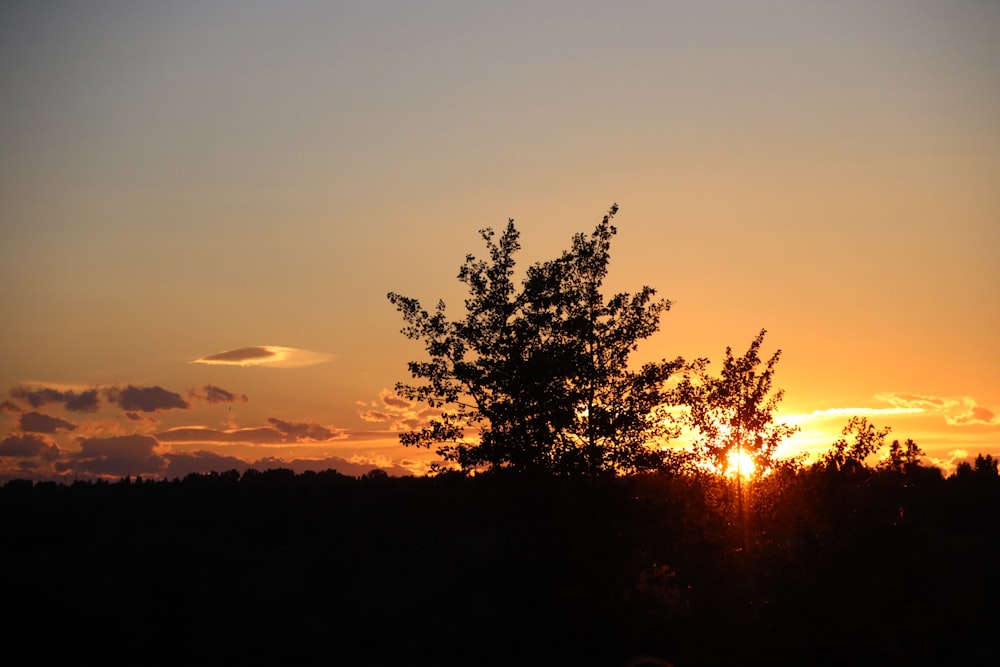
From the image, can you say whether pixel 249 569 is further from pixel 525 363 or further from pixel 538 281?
pixel 538 281

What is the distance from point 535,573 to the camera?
40.0 metres

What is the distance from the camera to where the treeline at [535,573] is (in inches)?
1362

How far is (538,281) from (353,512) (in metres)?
15.5

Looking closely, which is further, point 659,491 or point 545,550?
point 659,491

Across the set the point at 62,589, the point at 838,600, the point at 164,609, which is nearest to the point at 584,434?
the point at 838,600


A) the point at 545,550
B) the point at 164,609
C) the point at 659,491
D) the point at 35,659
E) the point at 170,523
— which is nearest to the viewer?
the point at 35,659

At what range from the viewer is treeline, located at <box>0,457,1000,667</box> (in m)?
34.6

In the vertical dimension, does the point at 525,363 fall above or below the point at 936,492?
above

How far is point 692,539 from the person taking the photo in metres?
42.9

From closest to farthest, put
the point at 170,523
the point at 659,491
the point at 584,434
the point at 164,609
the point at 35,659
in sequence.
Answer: the point at 35,659, the point at 164,609, the point at 584,434, the point at 170,523, the point at 659,491

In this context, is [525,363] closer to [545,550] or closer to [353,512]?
[545,550]

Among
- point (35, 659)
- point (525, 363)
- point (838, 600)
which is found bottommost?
point (35, 659)

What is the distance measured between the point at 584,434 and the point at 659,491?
1034cm

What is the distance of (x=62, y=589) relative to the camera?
132 ft
